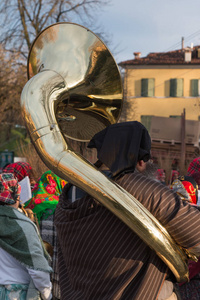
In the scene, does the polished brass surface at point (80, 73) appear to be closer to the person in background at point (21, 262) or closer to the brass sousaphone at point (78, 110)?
the brass sousaphone at point (78, 110)

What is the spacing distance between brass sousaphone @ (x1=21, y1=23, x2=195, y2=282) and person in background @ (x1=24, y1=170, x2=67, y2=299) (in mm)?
1130

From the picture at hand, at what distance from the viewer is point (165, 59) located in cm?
3322

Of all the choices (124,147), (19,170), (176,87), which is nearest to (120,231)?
(124,147)

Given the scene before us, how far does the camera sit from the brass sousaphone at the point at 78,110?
156cm

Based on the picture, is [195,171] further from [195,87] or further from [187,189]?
[195,87]

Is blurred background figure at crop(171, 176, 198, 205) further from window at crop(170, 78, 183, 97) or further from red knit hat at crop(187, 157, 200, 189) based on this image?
window at crop(170, 78, 183, 97)

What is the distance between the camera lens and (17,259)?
2412mm

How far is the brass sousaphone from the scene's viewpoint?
1561 millimetres

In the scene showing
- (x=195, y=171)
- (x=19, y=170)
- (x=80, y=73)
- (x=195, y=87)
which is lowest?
(x=19, y=170)

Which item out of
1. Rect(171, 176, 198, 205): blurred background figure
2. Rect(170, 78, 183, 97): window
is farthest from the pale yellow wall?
Rect(171, 176, 198, 205): blurred background figure

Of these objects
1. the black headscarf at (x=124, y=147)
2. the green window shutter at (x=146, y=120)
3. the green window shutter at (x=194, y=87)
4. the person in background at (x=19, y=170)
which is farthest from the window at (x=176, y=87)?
the black headscarf at (x=124, y=147)

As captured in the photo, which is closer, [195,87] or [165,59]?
[195,87]

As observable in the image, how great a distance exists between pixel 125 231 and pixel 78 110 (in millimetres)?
1069

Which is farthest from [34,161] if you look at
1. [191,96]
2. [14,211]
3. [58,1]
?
[191,96]
